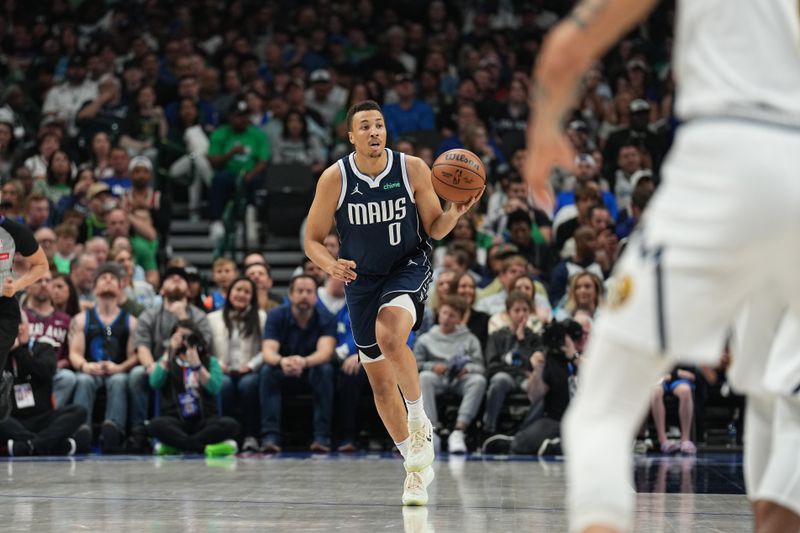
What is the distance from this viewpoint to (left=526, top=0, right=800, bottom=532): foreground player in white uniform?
3.08 meters

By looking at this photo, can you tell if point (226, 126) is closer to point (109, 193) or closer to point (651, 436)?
point (109, 193)

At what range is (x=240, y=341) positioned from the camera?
12.0m

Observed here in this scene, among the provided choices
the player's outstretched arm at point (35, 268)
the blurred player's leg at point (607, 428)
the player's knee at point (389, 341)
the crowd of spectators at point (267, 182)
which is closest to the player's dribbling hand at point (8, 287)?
the player's outstretched arm at point (35, 268)

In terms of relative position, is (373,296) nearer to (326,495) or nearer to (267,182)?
(326,495)

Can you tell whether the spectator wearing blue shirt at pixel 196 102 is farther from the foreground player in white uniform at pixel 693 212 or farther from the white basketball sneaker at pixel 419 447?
the foreground player in white uniform at pixel 693 212

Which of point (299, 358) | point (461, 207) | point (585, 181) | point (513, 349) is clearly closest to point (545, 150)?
point (461, 207)

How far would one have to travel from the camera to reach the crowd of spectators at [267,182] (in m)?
11.7

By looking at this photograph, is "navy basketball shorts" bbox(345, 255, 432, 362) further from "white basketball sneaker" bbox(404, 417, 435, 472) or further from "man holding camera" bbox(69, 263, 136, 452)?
"man holding camera" bbox(69, 263, 136, 452)

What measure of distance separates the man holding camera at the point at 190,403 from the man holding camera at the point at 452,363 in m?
1.79

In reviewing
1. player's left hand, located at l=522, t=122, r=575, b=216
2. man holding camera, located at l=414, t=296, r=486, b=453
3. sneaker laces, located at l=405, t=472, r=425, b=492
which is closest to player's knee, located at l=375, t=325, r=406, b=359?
sneaker laces, located at l=405, t=472, r=425, b=492

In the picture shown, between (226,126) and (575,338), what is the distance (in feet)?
21.4

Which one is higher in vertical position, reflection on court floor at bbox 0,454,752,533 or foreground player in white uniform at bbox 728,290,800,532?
foreground player in white uniform at bbox 728,290,800,532

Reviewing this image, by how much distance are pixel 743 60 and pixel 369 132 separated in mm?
4355

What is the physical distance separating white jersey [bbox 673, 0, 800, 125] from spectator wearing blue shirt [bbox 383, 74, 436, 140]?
13.1m
